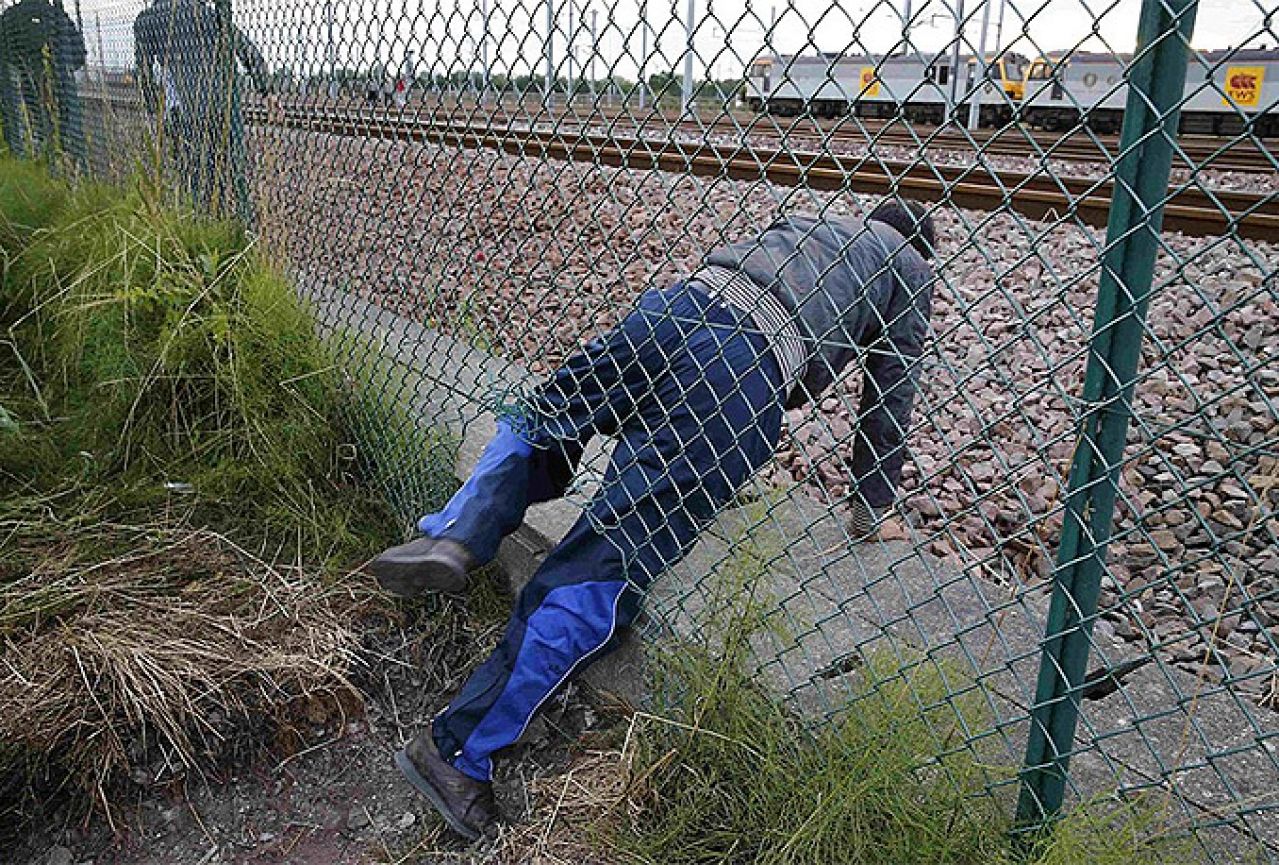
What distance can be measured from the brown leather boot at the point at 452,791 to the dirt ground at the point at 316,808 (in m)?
0.05

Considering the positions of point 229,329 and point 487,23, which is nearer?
point 487,23

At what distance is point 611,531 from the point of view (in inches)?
96.3

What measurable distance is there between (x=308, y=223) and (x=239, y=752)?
84.1 inches

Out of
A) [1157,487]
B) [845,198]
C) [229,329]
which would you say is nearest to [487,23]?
[229,329]

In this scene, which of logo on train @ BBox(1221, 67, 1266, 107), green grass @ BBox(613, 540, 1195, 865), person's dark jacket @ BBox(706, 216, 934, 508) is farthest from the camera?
logo on train @ BBox(1221, 67, 1266, 107)

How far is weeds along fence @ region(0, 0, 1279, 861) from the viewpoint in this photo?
149 cm

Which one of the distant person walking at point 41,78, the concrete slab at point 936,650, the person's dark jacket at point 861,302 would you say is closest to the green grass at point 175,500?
the concrete slab at point 936,650

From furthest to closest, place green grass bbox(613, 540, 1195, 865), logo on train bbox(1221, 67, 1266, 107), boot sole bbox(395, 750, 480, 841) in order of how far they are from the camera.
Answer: logo on train bbox(1221, 67, 1266, 107)
boot sole bbox(395, 750, 480, 841)
green grass bbox(613, 540, 1195, 865)

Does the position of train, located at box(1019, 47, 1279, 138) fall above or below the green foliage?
above

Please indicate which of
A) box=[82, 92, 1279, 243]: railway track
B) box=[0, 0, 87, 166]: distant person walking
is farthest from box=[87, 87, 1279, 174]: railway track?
box=[0, 0, 87, 166]: distant person walking

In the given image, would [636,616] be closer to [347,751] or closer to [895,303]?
[347,751]

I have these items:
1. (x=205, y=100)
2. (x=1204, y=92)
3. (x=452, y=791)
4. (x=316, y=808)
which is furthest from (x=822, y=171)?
(x=1204, y=92)

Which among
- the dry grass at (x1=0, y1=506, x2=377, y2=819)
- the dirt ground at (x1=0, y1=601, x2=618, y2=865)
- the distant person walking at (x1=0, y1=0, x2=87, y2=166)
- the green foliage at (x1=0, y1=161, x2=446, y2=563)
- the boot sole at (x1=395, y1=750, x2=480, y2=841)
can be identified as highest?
the distant person walking at (x1=0, y1=0, x2=87, y2=166)

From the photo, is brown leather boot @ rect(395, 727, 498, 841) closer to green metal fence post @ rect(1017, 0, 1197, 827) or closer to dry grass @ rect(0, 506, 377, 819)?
dry grass @ rect(0, 506, 377, 819)
